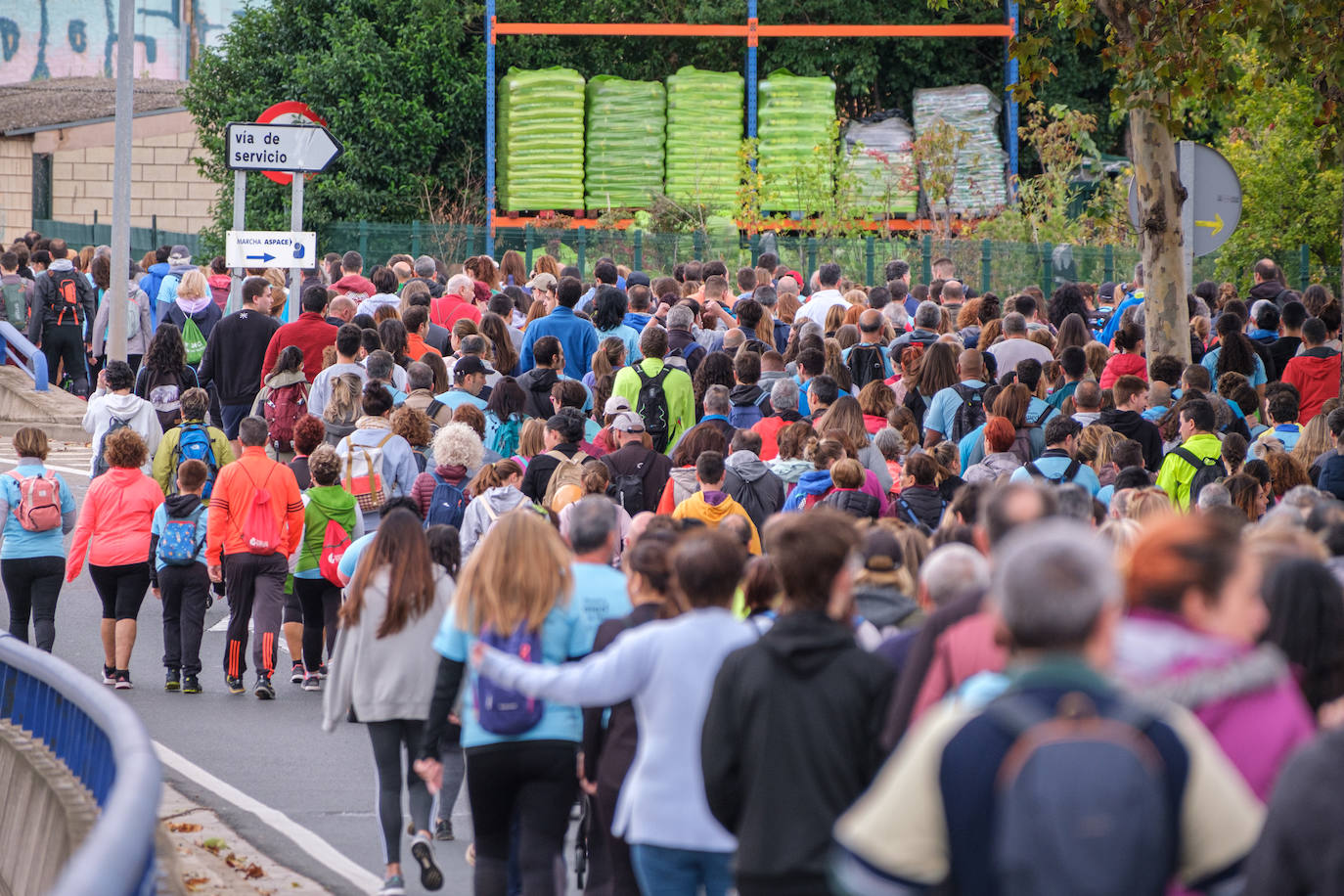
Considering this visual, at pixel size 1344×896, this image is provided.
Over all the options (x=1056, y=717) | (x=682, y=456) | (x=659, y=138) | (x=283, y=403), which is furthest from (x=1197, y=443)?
(x=659, y=138)

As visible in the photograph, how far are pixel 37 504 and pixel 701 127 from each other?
67.7 feet

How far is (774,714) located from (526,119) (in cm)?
2623

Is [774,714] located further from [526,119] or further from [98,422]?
[526,119]

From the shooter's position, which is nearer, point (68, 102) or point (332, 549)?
point (332, 549)

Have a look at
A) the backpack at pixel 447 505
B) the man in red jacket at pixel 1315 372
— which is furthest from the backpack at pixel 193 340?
the man in red jacket at pixel 1315 372

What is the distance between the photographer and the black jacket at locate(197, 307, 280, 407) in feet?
47.0

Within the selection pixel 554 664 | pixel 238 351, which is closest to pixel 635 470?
pixel 554 664

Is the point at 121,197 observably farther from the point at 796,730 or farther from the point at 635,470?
the point at 796,730

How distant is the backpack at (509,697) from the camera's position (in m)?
5.73

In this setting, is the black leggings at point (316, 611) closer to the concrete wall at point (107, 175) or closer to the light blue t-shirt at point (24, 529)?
the light blue t-shirt at point (24, 529)

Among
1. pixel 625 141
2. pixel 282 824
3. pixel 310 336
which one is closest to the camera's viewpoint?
pixel 282 824

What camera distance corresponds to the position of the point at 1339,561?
5840 millimetres

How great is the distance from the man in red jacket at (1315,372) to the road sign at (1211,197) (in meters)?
1.19

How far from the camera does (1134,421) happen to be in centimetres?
1080
